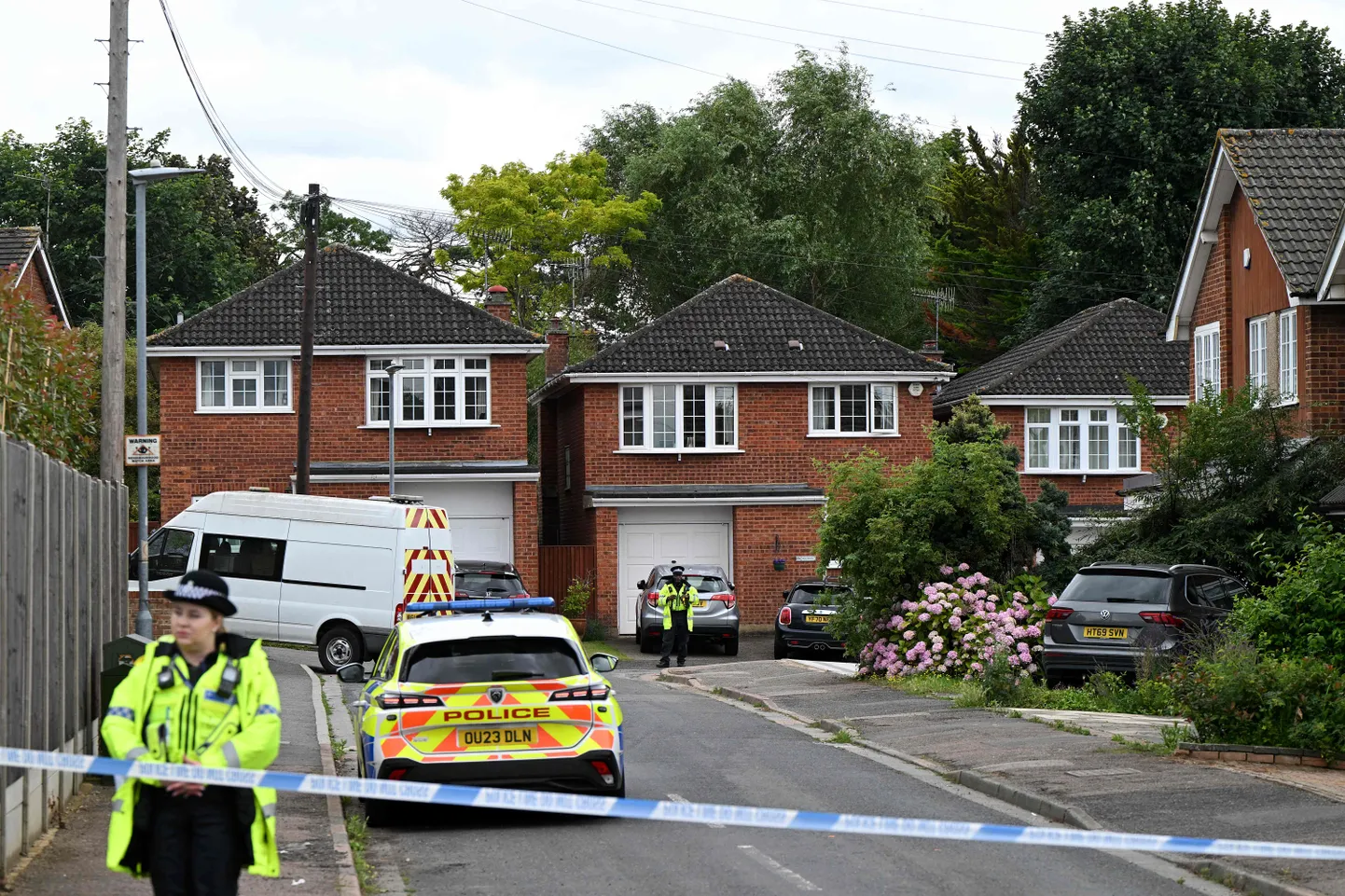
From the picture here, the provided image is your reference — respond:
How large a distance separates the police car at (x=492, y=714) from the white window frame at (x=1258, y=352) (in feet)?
55.4

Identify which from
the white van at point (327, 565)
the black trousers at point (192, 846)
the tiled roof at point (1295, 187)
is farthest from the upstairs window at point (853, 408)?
the black trousers at point (192, 846)

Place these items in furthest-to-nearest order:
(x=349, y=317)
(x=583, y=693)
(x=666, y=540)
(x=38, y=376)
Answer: (x=666, y=540) → (x=349, y=317) → (x=38, y=376) → (x=583, y=693)

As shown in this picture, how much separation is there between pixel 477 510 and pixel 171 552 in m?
12.0

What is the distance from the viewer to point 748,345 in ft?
132

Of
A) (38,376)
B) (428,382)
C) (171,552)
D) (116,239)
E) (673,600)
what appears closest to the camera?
(38,376)

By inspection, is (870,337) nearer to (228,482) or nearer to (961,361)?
(228,482)

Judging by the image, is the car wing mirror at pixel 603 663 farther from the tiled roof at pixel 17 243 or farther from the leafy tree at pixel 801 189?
the leafy tree at pixel 801 189

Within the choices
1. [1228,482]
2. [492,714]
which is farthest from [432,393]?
[492,714]

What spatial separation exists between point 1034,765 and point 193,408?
90.1 ft

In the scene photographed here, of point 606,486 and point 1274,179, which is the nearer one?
point 1274,179

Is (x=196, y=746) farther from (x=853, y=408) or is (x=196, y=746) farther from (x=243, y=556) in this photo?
(x=853, y=408)

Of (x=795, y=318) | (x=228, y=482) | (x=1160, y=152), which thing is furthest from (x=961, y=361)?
(x=228, y=482)

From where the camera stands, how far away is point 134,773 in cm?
626

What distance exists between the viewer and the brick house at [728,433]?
3862 cm
